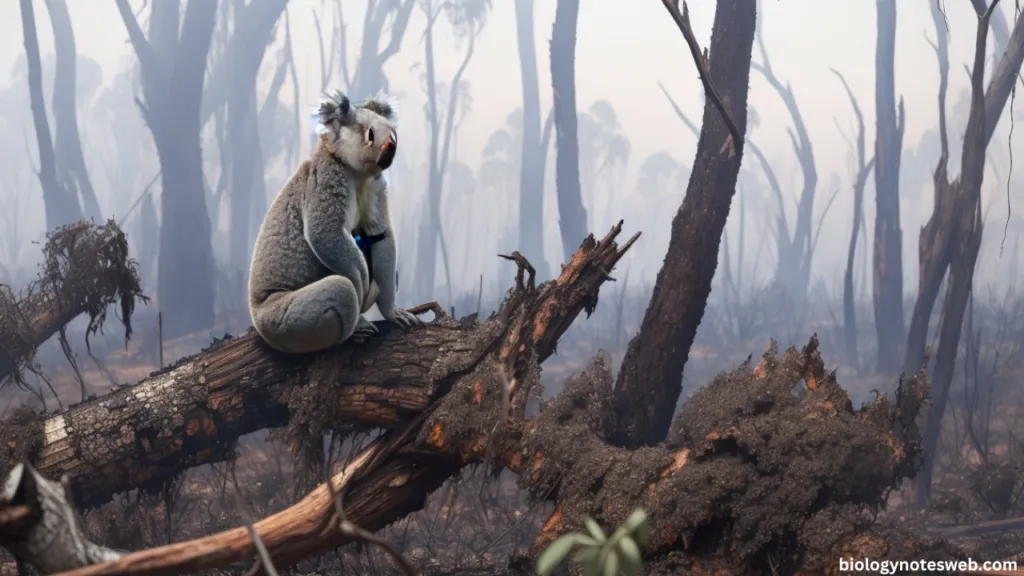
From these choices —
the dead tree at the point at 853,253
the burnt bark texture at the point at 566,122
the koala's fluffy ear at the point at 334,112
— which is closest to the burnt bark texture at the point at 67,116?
the burnt bark texture at the point at 566,122

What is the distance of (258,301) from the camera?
3443mm

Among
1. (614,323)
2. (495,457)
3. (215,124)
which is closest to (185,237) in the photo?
(215,124)

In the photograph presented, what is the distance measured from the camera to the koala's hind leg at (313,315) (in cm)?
314

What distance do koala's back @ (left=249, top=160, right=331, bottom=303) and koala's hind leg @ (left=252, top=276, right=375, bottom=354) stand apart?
138 millimetres

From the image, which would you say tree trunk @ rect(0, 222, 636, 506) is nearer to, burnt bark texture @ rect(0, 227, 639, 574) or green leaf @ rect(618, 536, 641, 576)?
burnt bark texture @ rect(0, 227, 639, 574)

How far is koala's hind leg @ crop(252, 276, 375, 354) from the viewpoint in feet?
10.3

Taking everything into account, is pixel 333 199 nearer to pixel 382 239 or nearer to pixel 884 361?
pixel 382 239

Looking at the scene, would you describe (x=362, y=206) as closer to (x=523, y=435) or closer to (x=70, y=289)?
(x=523, y=435)

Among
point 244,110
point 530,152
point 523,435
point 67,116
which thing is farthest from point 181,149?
point 523,435

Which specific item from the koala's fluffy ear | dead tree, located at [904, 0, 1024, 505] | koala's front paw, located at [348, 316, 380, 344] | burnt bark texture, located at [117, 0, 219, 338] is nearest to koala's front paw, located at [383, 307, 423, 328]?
koala's front paw, located at [348, 316, 380, 344]

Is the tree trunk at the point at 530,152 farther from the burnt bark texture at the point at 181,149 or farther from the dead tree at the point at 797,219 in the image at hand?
the burnt bark texture at the point at 181,149

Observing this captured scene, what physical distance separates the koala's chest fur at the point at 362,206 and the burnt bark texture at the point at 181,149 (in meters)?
9.26

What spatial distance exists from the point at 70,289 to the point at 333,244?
2.78m

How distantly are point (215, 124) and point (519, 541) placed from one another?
43.3ft
